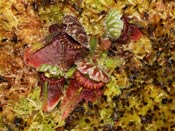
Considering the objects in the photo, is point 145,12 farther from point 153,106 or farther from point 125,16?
point 153,106

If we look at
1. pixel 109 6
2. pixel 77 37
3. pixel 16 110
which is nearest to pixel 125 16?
pixel 109 6

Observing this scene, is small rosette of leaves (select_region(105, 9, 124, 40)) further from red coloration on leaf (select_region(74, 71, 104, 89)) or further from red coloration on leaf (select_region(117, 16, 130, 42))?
red coloration on leaf (select_region(74, 71, 104, 89))

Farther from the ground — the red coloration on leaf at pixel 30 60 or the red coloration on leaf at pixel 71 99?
the red coloration on leaf at pixel 30 60

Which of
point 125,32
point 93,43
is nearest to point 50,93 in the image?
point 93,43

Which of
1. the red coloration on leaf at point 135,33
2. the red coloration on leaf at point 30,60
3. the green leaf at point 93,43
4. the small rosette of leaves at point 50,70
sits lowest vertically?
the small rosette of leaves at point 50,70

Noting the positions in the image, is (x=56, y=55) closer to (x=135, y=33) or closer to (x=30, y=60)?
(x=30, y=60)

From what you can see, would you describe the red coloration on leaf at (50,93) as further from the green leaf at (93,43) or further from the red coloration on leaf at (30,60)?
the green leaf at (93,43)

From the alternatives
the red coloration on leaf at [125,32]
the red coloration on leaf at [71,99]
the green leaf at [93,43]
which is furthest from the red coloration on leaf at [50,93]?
the red coloration on leaf at [125,32]
